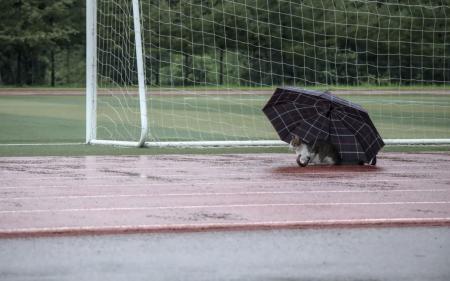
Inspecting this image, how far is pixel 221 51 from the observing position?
2670 centimetres

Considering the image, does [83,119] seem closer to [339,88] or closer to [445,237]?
[339,88]

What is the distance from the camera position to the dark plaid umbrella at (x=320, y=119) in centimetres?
1220

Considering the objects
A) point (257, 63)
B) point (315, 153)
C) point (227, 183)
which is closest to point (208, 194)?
point (227, 183)

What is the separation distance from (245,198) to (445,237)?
96.0 inches

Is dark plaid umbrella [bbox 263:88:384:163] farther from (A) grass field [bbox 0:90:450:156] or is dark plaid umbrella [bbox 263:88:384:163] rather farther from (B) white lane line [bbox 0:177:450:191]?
(A) grass field [bbox 0:90:450:156]

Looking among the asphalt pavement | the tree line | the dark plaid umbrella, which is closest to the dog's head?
the dark plaid umbrella

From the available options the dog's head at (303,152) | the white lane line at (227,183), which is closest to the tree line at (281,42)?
the dog's head at (303,152)

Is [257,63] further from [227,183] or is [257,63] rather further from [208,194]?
[208,194]

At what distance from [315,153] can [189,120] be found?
10.5 meters

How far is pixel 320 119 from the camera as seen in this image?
12.3 metres

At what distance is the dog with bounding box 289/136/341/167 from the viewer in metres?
12.6

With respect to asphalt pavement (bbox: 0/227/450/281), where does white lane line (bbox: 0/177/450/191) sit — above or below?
above

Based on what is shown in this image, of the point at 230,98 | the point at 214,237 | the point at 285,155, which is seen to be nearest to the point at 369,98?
the point at 230,98

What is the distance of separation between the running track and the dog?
0.54 feet
